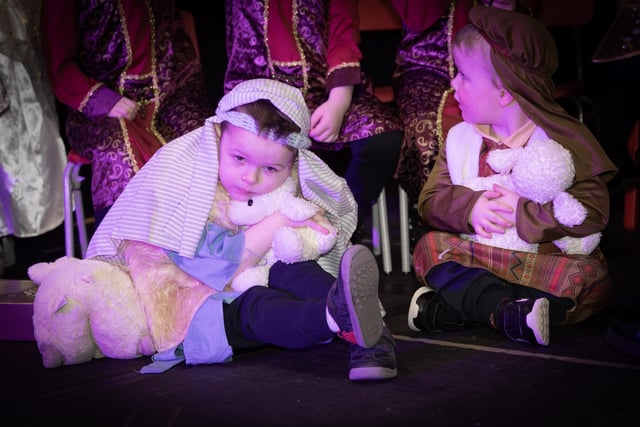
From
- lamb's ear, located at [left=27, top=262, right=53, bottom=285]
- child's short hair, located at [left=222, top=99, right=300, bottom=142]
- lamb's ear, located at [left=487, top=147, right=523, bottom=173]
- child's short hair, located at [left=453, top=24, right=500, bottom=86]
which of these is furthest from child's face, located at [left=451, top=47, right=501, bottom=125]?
lamb's ear, located at [left=27, top=262, right=53, bottom=285]

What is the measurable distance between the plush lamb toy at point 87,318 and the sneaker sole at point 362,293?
538mm

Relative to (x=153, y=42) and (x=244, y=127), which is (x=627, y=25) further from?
(x=153, y=42)

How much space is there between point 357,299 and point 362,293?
0.02 m

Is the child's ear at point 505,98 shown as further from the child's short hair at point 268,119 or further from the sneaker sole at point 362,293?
the sneaker sole at point 362,293

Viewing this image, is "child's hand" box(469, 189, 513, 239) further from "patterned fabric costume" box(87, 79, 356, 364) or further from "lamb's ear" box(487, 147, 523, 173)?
"patterned fabric costume" box(87, 79, 356, 364)

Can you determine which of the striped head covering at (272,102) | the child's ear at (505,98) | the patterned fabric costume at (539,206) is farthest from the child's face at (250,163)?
the child's ear at (505,98)

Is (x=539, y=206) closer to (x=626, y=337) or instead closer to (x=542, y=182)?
(x=542, y=182)

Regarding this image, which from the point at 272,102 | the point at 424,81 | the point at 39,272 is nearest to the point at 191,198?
the point at 272,102

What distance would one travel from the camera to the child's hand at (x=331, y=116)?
7.61 feet

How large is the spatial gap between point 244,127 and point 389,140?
2.16 ft

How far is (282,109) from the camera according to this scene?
1.86 m

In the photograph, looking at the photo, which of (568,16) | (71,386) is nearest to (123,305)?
(71,386)

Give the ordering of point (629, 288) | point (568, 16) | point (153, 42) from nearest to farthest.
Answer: point (629, 288) → point (153, 42) → point (568, 16)

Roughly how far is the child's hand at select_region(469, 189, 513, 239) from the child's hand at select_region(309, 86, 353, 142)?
0.55 metres
